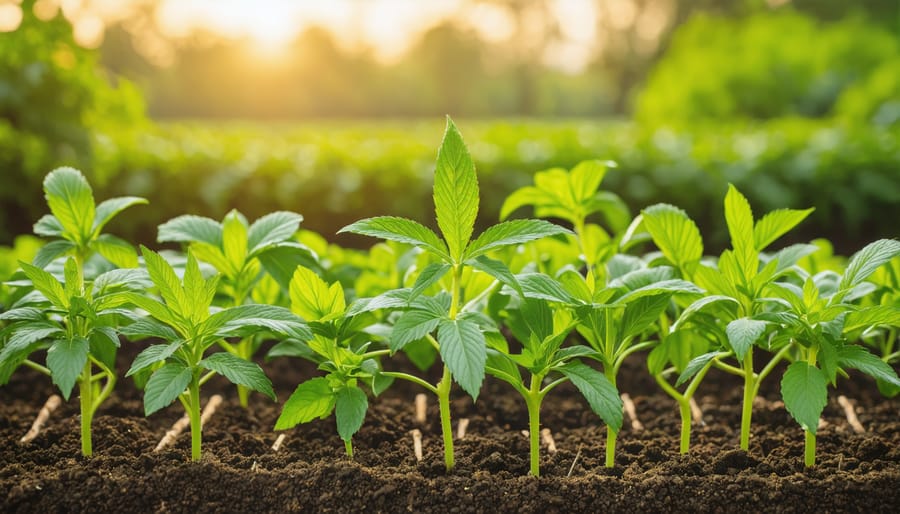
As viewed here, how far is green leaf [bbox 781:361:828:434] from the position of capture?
61.9 inches

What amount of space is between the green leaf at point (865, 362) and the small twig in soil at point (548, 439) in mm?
762

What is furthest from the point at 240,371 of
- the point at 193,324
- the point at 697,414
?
the point at 697,414

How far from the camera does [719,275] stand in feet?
5.89

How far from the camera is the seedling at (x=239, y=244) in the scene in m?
2.02

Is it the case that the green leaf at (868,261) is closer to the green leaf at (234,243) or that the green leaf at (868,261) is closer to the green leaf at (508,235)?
the green leaf at (508,235)

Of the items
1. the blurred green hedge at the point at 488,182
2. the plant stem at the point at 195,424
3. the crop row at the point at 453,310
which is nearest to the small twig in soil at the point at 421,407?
the crop row at the point at 453,310

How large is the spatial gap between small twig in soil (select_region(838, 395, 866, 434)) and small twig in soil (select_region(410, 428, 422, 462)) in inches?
49.2

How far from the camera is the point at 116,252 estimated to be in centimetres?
204

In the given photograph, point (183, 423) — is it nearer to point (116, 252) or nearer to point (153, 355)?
point (116, 252)

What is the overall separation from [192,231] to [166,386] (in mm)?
600

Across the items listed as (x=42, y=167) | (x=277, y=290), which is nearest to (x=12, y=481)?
(x=277, y=290)

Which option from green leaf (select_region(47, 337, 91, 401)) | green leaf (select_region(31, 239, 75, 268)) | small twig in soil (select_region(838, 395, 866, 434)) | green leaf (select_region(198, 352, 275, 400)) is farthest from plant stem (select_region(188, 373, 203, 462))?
small twig in soil (select_region(838, 395, 866, 434))

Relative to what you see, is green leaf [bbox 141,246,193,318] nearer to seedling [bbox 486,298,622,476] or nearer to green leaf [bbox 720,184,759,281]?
seedling [bbox 486,298,622,476]

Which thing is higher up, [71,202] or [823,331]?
[71,202]
